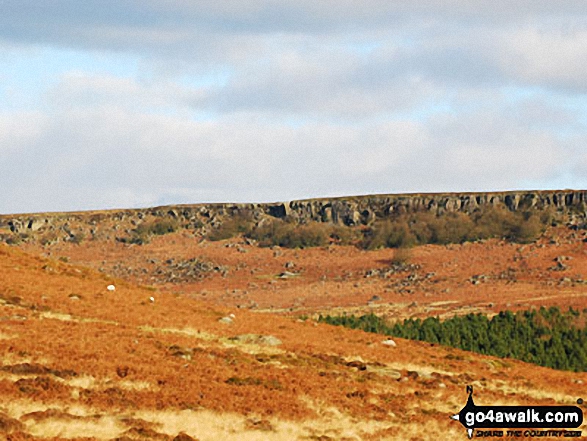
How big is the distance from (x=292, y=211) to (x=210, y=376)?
105 metres

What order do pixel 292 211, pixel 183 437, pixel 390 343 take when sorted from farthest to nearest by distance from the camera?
pixel 292 211 → pixel 390 343 → pixel 183 437

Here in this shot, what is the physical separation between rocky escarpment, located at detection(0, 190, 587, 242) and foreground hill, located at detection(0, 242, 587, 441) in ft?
263

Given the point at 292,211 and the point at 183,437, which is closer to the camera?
the point at 183,437

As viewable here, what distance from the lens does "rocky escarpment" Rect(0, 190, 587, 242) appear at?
116m

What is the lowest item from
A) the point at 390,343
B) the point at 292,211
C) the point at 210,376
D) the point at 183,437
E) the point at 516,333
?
the point at 516,333

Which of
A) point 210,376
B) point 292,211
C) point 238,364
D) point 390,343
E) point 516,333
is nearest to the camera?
point 210,376

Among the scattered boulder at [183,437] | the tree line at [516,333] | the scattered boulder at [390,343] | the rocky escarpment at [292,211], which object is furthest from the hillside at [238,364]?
the rocky escarpment at [292,211]

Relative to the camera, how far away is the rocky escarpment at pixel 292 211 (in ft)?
382

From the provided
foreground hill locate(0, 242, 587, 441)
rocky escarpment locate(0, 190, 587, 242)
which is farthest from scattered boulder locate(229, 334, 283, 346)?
rocky escarpment locate(0, 190, 587, 242)

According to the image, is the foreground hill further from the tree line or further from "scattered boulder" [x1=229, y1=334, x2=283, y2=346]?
the tree line

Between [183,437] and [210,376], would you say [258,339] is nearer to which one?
[210,376]

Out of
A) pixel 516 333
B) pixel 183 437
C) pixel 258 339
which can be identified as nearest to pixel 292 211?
pixel 516 333

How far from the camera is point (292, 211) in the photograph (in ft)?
427

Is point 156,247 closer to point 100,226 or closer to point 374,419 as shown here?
point 100,226
